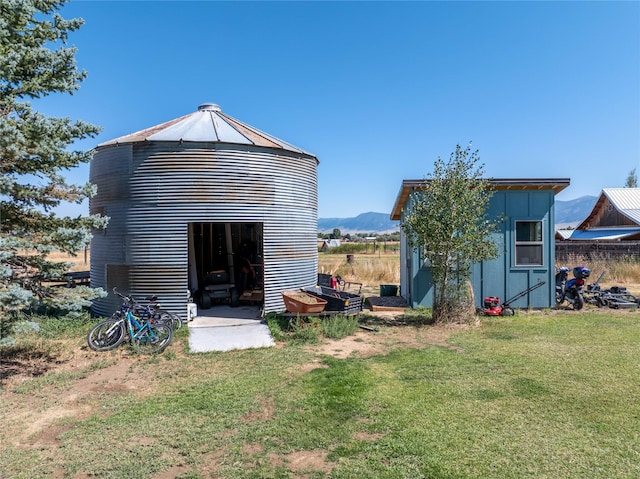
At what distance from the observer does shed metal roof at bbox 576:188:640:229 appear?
84.1 ft

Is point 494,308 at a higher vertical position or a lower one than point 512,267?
lower

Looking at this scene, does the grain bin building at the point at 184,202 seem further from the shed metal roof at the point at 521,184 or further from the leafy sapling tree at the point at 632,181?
the leafy sapling tree at the point at 632,181

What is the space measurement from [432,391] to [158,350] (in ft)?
16.4

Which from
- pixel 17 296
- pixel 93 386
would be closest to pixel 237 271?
pixel 93 386

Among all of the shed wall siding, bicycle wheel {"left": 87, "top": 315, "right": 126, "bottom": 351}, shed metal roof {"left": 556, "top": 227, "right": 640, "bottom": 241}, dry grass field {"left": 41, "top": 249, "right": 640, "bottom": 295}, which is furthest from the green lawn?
shed metal roof {"left": 556, "top": 227, "right": 640, "bottom": 241}

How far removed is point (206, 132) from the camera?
997cm

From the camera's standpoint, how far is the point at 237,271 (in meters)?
13.4

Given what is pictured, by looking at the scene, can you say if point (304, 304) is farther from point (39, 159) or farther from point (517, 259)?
point (517, 259)

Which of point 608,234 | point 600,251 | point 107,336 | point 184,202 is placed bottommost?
point 107,336


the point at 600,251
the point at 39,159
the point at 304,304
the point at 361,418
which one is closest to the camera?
the point at 361,418

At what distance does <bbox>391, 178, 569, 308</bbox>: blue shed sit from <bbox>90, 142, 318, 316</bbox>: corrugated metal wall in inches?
167

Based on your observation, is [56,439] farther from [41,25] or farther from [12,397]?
[41,25]

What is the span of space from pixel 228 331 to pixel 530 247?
8914 mm

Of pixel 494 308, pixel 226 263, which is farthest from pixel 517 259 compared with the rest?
pixel 226 263
